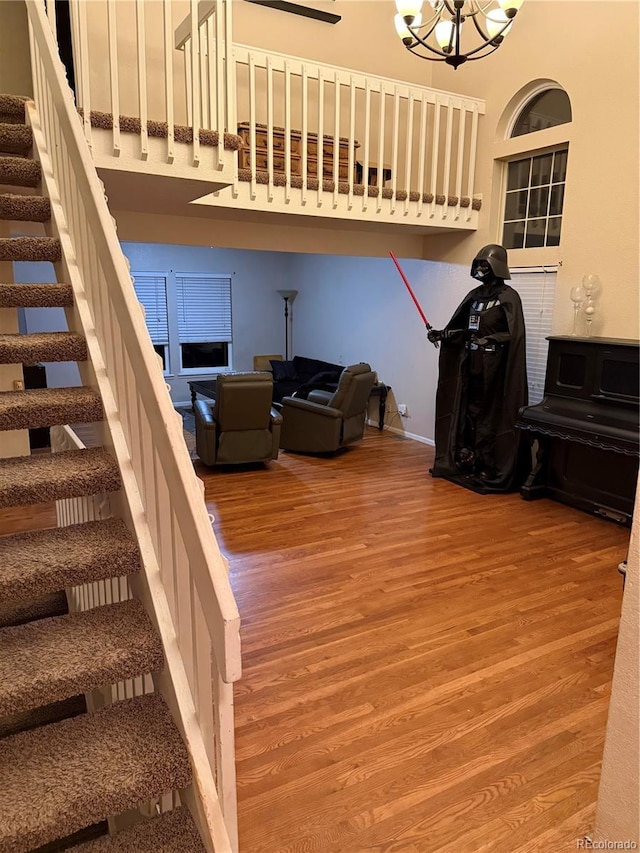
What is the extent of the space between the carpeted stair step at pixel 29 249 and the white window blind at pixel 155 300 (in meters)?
5.85

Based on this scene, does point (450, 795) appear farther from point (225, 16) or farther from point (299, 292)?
point (299, 292)

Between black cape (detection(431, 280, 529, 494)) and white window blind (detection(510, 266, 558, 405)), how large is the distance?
1.26 ft

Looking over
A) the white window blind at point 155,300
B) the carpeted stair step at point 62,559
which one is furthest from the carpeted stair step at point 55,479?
the white window blind at point 155,300

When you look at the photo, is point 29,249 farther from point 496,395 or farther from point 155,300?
point 155,300

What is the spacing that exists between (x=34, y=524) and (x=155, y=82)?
3.62 meters

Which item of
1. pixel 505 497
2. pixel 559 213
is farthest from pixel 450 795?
pixel 559 213

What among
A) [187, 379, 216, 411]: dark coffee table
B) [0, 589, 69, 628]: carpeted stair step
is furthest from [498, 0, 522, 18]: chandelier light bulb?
[187, 379, 216, 411]: dark coffee table

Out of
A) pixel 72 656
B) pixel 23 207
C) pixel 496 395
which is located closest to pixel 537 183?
pixel 496 395

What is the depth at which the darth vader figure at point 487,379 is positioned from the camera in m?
4.54

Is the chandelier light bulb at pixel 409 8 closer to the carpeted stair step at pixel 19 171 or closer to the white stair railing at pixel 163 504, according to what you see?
the white stair railing at pixel 163 504

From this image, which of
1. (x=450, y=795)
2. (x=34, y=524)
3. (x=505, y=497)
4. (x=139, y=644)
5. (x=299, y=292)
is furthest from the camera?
(x=299, y=292)

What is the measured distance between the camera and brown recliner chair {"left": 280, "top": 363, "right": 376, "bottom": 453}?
18.5 ft

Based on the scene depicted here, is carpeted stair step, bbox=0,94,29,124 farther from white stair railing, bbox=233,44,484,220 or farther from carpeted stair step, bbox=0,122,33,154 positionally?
white stair railing, bbox=233,44,484,220

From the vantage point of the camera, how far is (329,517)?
4172 millimetres
